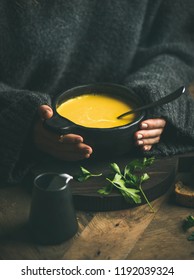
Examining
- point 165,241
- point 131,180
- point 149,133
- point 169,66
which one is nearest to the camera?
point 165,241

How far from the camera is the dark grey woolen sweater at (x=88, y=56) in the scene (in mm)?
1475

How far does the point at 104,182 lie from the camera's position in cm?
142

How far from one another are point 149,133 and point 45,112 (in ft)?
0.89

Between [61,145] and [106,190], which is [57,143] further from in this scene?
[106,190]

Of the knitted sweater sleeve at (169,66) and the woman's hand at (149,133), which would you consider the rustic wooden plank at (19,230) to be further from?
the knitted sweater sleeve at (169,66)

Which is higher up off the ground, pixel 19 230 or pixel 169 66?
pixel 169 66

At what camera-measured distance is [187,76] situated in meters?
1.86

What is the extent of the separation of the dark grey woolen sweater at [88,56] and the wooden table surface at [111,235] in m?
0.15

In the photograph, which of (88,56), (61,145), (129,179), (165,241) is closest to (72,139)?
(61,145)

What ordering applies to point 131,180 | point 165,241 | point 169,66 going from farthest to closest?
1. point 169,66
2. point 131,180
3. point 165,241

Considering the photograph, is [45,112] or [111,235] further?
[45,112]

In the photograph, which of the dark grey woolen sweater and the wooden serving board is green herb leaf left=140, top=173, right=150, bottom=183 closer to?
the wooden serving board
